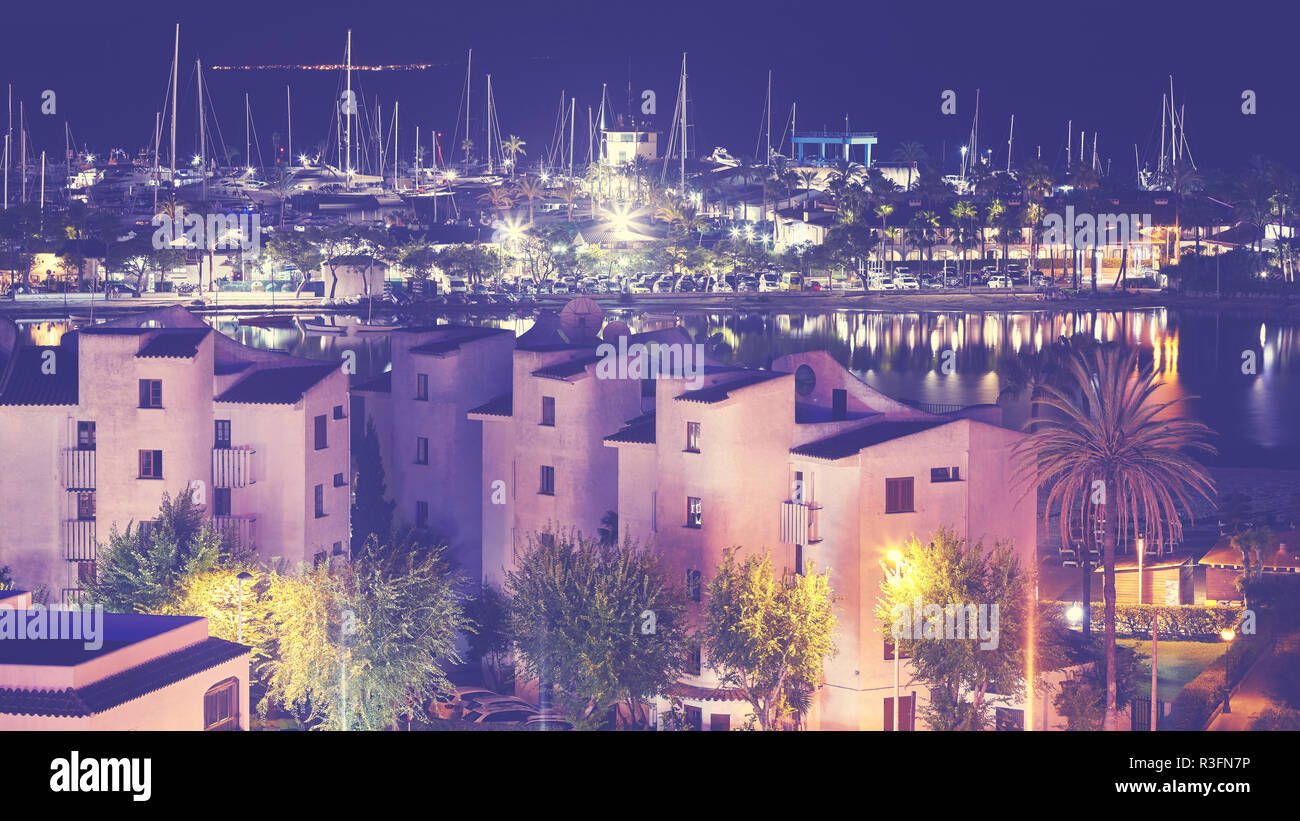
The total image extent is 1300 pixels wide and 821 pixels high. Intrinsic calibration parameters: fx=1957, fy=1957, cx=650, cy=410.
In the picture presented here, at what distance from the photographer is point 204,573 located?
103ft

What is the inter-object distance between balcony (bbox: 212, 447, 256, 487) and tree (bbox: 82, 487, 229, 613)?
2.15 meters

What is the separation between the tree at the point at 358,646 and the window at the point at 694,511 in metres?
4.06

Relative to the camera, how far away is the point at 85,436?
3469 cm

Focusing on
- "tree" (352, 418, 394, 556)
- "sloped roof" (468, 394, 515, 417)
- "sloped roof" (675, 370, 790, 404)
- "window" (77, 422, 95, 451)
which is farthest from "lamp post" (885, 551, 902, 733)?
"window" (77, 422, 95, 451)

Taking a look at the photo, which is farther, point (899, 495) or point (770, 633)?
point (899, 495)

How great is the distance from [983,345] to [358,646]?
10283cm

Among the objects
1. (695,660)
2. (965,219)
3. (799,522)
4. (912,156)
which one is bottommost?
(695,660)

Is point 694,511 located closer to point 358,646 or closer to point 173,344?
point 358,646

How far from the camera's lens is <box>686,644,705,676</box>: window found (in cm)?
3000

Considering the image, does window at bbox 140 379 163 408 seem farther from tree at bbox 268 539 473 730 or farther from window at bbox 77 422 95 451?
tree at bbox 268 539 473 730

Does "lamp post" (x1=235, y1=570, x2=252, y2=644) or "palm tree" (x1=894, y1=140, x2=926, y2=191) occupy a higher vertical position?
"palm tree" (x1=894, y1=140, x2=926, y2=191)

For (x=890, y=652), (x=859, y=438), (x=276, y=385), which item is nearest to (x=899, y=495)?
(x=859, y=438)

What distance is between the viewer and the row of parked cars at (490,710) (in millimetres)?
30281

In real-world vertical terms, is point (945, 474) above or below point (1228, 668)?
above
